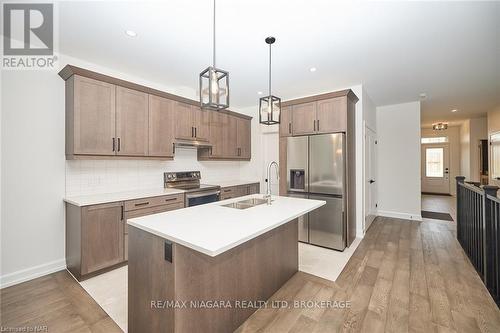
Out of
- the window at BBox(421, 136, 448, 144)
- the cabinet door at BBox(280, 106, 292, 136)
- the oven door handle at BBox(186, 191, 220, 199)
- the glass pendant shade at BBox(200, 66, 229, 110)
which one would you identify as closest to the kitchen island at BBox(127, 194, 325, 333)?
the glass pendant shade at BBox(200, 66, 229, 110)

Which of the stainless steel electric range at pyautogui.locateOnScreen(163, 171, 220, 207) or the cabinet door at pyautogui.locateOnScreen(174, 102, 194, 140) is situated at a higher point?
the cabinet door at pyautogui.locateOnScreen(174, 102, 194, 140)

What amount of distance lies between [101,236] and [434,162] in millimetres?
11069

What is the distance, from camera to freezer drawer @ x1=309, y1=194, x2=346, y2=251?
3.38 metres

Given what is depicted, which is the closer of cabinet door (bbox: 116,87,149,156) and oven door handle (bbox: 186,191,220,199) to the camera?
cabinet door (bbox: 116,87,149,156)

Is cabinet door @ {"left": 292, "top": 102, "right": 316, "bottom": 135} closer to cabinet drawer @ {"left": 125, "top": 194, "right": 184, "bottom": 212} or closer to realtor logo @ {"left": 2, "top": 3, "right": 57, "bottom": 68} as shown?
cabinet drawer @ {"left": 125, "top": 194, "right": 184, "bottom": 212}

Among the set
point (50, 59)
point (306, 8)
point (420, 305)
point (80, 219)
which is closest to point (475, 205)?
point (420, 305)

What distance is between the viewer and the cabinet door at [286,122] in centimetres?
396

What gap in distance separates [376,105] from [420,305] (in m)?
4.48

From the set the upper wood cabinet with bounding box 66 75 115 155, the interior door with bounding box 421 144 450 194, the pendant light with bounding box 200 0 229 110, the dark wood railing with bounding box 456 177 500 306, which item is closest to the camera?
the pendant light with bounding box 200 0 229 110

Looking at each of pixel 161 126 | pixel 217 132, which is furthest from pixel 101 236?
pixel 217 132

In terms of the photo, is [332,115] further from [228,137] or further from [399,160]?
[399,160]

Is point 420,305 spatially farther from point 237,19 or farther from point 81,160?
point 81,160

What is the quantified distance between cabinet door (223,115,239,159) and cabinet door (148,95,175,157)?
50.9 inches

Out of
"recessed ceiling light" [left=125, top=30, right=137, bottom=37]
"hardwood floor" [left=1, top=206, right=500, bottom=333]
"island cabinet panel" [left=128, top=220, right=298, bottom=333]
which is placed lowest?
"hardwood floor" [left=1, top=206, right=500, bottom=333]
